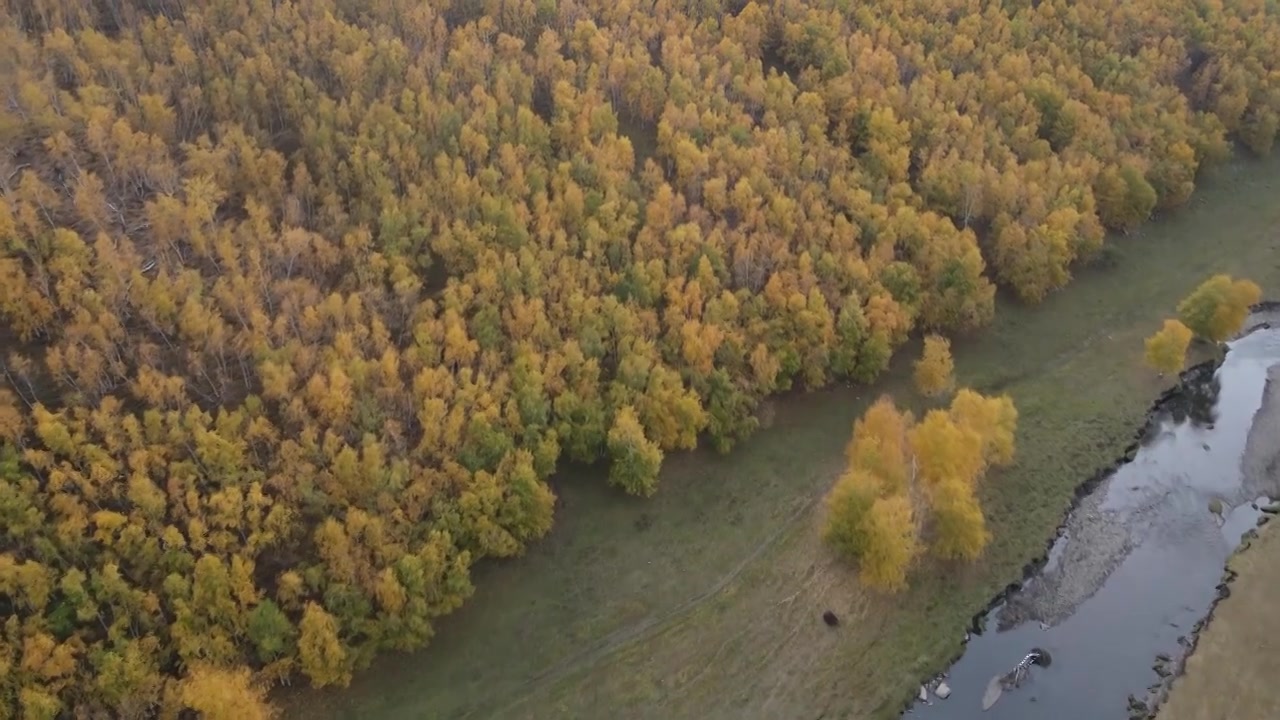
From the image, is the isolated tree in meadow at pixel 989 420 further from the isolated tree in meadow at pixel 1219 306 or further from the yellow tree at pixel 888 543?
the isolated tree in meadow at pixel 1219 306

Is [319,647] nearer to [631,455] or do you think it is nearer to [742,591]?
[631,455]

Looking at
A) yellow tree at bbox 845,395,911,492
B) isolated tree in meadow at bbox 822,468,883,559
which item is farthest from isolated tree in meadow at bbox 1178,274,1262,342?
isolated tree in meadow at bbox 822,468,883,559

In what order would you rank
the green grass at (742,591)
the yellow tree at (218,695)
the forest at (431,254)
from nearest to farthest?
the yellow tree at (218,695), the forest at (431,254), the green grass at (742,591)

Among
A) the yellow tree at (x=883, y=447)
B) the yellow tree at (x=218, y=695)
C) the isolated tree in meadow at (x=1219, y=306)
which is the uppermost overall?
the isolated tree in meadow at (x=1219, y=306)

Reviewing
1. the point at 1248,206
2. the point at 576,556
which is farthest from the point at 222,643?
the point at 1248,206

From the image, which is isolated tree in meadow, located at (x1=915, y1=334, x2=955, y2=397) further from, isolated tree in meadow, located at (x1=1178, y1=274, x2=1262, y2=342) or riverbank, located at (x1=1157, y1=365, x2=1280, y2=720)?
isolated tree in meadow, located at (x1=1178, y1=274, x2=1262, y2=342)

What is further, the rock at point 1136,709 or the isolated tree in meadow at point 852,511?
the isolated tree in meadow at point 852,511

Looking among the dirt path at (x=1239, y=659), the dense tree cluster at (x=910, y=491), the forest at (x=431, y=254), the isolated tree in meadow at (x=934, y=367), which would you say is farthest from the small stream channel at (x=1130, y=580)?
the forest at (x=431, y=254)
